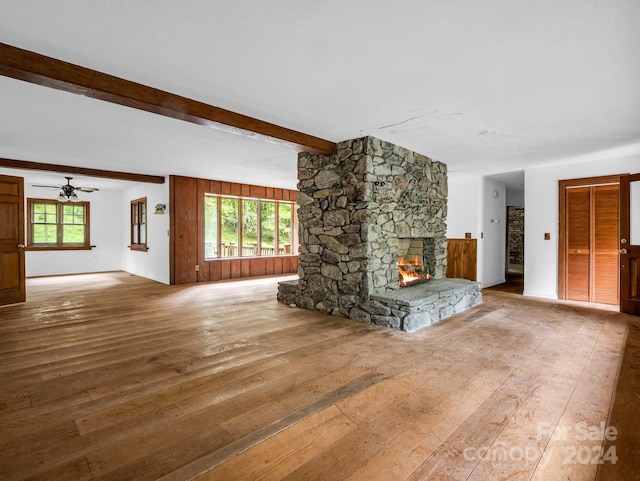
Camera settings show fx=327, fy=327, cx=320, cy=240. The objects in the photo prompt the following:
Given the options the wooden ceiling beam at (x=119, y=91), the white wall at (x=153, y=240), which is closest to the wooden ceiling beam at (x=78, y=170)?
the white wall at (x=153, y=240)

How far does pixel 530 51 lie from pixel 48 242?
1087 cm

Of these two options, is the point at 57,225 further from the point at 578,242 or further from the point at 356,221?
the point at 578,242

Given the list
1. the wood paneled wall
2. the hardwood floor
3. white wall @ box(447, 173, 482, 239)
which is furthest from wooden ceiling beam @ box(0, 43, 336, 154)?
white wall @ box(447, 173, 482, 239)

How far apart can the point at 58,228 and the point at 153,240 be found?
3195 mm

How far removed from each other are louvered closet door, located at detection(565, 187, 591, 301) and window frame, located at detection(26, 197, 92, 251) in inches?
444

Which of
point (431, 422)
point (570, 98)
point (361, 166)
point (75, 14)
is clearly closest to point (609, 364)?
point (431, 422)

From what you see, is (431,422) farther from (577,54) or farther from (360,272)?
(577,54)

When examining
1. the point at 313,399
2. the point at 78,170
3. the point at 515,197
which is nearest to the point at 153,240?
the point at 78,170

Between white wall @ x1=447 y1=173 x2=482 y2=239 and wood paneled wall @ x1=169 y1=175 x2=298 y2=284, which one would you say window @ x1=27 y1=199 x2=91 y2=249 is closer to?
wood paneled wall @ x1=169 y1=175 x2=298 y2=284

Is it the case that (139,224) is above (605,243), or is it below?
above

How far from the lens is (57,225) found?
8.79m

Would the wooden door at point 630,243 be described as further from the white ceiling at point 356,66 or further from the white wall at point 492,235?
the white wall at point 492,235

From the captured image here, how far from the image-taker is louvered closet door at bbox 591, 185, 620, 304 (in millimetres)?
5039

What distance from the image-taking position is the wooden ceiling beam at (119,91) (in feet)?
7.30
